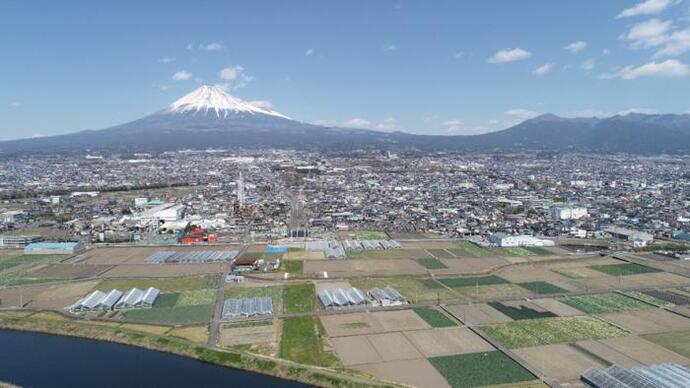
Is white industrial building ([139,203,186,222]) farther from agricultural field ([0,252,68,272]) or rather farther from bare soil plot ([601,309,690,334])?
bare soil plot ([601,309,690,334])

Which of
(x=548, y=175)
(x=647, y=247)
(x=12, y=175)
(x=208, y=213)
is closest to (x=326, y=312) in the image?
(x=647, y=247)

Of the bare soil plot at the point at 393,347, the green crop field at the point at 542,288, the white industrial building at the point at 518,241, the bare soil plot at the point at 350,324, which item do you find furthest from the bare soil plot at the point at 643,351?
the white industrial building at the point at 518,241

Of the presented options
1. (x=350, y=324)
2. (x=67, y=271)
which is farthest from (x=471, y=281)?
(x=67, y=271)

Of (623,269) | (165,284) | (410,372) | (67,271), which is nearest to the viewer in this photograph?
(410,372)

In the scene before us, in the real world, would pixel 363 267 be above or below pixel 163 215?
below

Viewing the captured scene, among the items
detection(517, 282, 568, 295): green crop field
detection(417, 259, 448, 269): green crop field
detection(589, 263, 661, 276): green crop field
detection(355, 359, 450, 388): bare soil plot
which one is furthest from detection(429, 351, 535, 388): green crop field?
detection(589, 263, 661, 276): green crop field

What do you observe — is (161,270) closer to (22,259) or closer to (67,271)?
(67,271)

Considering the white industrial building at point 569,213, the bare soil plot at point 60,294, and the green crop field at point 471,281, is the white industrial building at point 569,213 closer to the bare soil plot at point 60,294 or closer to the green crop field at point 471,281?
the green crop field at point 471,281
